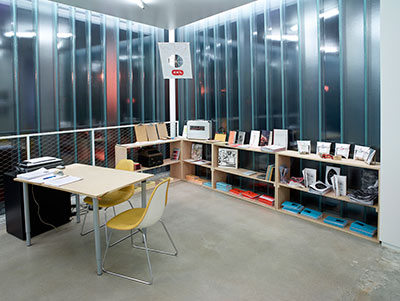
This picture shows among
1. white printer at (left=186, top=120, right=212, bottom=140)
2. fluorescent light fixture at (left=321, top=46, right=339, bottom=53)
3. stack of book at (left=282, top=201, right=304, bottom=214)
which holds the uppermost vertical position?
fluorescent light fixture at (left=321, top=46, right=339, bottom=53)

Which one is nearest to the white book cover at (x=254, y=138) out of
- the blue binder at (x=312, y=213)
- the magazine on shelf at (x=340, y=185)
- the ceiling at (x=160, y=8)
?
the blue binder at (x=312, y=213)

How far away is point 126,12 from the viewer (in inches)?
191

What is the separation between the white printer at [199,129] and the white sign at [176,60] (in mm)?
878

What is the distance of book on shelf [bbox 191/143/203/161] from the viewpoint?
5996 mm

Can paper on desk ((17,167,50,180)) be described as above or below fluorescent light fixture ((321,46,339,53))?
below

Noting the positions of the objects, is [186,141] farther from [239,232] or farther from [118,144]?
[239,232]

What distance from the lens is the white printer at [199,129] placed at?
5672mm

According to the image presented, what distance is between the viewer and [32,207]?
359 cm

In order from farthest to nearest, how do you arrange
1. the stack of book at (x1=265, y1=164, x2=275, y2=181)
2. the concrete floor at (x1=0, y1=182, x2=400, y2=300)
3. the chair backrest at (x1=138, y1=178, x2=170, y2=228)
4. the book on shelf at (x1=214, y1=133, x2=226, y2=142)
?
the book on shelf at (x1=214, y1=133, x2=226, y2=142) < the stack of book at (x1=265, y1=164, x2=275, y2=181) < the chair backrest at (x1=138, y1=178, x2=170, y2=228) < the concrete floor at (x1=0, y1=182, x2=400, y2=300)

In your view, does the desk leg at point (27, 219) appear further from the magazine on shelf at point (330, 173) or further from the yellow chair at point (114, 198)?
the magazine on shelf at point (330, 173)

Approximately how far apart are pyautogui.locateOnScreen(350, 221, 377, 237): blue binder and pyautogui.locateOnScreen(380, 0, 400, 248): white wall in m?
0.22

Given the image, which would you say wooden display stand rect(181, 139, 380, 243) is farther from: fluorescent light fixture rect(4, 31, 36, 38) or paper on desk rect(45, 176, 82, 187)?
fluorescent light fixture rect(4, 31, 36, 38)

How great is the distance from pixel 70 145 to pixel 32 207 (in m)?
1.42

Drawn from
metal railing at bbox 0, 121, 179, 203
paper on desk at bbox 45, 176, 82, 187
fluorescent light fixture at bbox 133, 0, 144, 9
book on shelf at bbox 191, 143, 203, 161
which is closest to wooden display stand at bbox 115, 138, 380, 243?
book on shelf at bbox 191, 143, 203, 161
